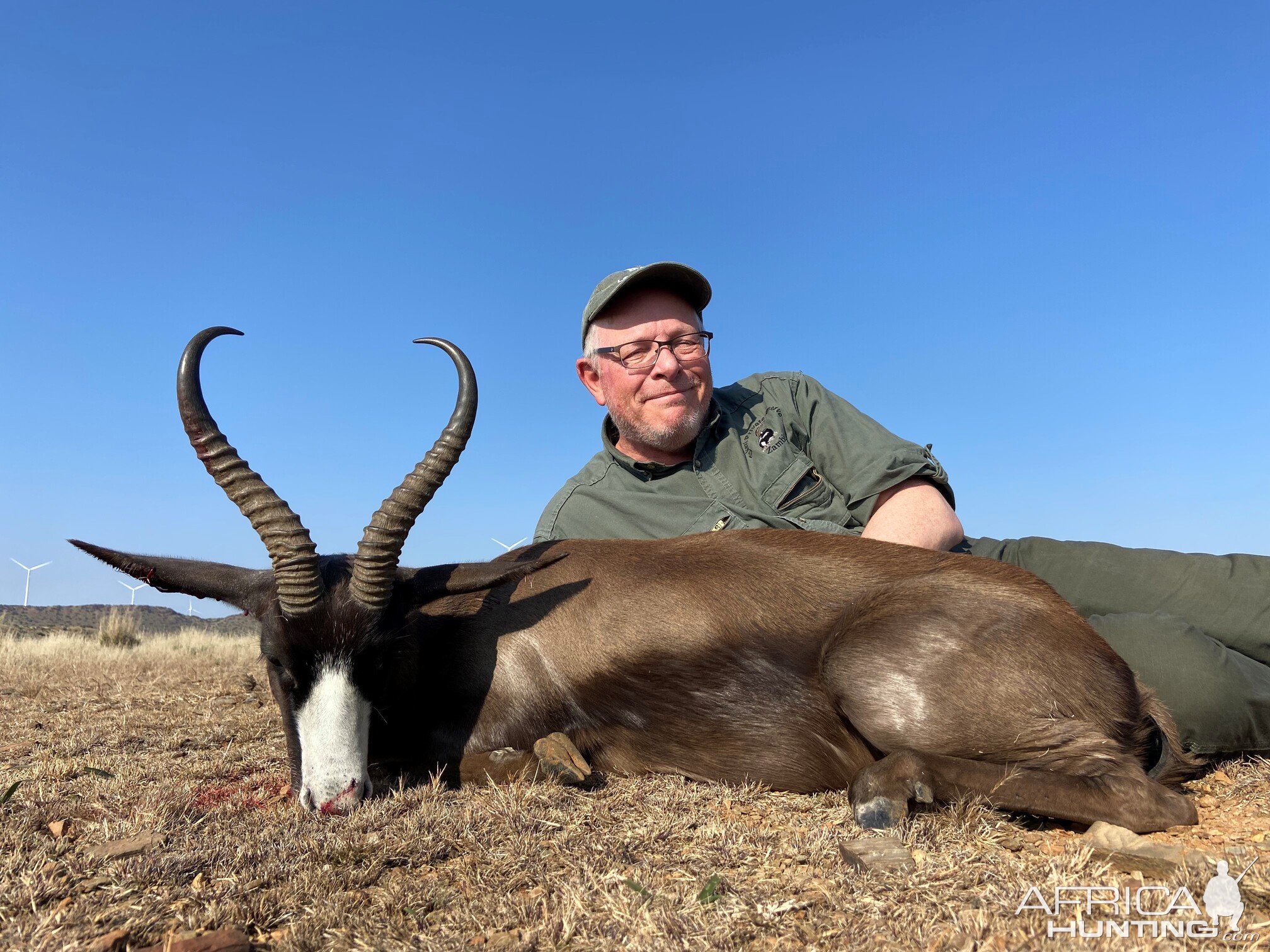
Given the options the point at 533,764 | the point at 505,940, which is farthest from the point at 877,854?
the point at 533,764

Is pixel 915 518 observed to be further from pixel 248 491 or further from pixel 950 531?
pixel 248 491

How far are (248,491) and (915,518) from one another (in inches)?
140

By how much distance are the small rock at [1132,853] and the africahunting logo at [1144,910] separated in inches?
4.8

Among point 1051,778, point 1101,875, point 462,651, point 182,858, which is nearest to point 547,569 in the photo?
point 462,651

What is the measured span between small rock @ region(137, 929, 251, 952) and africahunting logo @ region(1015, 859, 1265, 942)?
1957 millimetres

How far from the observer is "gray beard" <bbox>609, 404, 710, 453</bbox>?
18.5ft

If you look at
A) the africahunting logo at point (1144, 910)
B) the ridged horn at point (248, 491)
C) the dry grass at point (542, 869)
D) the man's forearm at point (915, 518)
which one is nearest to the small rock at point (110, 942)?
the dry grass at point (542, 869)

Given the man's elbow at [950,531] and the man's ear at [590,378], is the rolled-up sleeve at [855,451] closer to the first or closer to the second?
the man's elbow at [950,531]

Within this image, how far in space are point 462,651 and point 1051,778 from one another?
261cm

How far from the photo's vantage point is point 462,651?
13.4 ft

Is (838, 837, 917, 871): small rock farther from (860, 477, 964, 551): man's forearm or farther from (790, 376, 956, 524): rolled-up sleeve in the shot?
(790, 376, 956, 524): rolled-up sleeve

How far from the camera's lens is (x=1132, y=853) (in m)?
2.53

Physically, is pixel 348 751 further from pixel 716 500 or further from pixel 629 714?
pixel 716 500

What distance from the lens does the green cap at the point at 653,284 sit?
5773 mm
